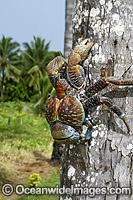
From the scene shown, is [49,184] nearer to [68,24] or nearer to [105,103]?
[68,24]

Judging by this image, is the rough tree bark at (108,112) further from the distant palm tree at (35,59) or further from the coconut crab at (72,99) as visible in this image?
the distant palm tree at (35,59)

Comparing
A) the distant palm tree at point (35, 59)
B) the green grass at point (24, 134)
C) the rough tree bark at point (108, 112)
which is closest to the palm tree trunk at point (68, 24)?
the green grass at point (24, 134)

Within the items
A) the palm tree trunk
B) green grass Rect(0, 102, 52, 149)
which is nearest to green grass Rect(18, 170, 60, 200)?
green grass Rect(0, 102, 52, 149)

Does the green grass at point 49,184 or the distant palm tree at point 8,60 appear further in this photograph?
the distant palm tree at point 8,60

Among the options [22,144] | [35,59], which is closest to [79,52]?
[22,144]

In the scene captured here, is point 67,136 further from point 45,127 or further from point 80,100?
point 45,127

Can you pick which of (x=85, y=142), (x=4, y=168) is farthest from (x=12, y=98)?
(x=85, y=142)

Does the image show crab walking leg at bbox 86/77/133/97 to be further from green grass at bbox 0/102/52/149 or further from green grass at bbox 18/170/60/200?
green grass at bbox 0/102/52/149
